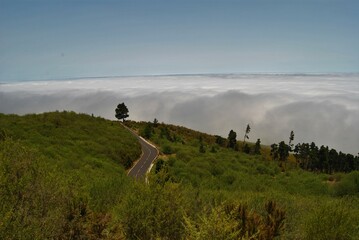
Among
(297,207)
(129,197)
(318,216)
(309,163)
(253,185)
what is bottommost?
(309,163)

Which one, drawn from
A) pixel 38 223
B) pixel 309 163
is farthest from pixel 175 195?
pixel 309 163

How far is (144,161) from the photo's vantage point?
94.9m

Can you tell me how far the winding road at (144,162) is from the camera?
81.4 meters

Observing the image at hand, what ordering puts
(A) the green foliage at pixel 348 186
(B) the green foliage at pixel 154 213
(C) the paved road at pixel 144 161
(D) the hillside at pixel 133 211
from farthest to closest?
(A) the green foliage at pixel 348 186, (C) the paved road at pixel 144 161, (B) the green foliage at pixel 154 213, (D) the hillside at pixel 133 211

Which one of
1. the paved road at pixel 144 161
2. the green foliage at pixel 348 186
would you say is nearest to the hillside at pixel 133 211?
the paved road at pixel 144 161

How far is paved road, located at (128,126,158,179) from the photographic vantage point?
81188 mm

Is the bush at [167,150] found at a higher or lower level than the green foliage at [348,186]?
higher

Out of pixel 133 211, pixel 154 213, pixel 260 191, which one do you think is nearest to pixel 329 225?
pixel 154 213

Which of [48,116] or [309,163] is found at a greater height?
[48,116]

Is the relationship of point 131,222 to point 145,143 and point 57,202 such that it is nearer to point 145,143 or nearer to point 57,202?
point 57,202

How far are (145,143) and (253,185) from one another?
5577cm

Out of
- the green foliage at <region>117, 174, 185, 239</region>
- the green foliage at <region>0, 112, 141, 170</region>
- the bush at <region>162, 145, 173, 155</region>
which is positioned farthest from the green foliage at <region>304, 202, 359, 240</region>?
the bush at <region>162, 145, 173, 155</region>

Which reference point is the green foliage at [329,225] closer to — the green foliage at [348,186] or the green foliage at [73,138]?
the green foliage at [73,138]

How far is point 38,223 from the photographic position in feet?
69.6
